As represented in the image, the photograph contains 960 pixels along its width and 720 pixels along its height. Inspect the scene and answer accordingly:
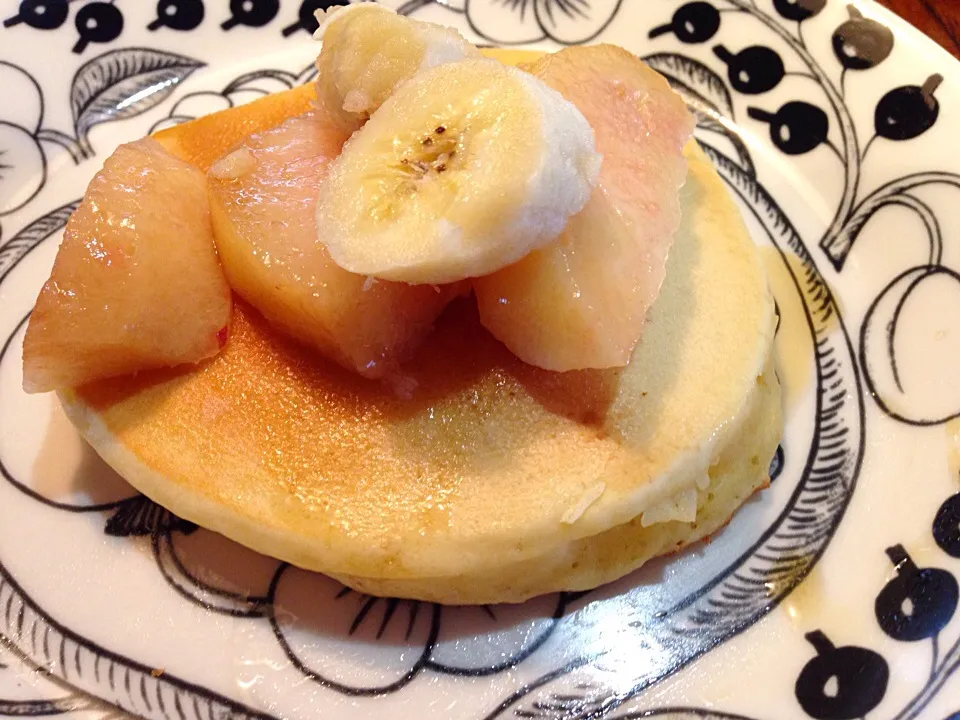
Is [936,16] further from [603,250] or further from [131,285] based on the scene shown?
[131,285]

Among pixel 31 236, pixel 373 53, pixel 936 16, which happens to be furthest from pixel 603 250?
pixel 936 16

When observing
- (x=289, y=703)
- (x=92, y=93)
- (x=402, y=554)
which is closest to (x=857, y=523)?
(x=402, y=554)

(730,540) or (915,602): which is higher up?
(915,602)


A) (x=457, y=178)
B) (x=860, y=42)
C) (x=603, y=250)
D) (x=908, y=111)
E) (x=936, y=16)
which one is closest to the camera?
(x=457, y=178)

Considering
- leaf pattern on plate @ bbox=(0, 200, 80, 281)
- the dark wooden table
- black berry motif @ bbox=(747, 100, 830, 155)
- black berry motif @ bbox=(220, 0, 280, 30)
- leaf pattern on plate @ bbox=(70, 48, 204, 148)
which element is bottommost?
leaf pattern on plate @ bbox=(0, 200, 80, 281)

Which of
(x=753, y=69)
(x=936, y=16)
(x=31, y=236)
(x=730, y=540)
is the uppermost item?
(x=936, y=16)

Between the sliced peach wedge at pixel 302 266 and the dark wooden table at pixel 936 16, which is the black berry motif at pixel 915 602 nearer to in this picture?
the sliced peach wedge at pixel 302 266

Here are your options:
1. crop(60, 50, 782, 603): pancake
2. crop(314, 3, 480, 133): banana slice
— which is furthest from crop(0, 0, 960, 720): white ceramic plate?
crop(314, 3, 480, 133): banana slice

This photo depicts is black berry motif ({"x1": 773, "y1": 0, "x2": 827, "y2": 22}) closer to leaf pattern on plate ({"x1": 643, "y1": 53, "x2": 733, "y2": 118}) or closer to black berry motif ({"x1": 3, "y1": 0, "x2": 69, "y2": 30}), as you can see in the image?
leaf pattern on plate ({"x1": 643, "y1": 53, "x2": 733, "y2": 118})
